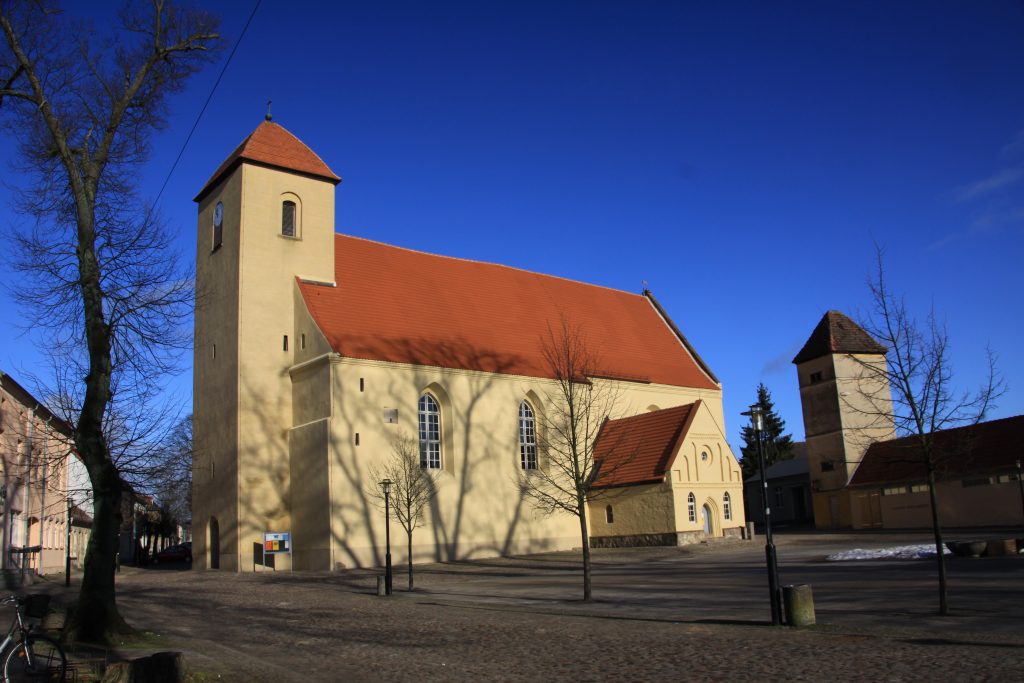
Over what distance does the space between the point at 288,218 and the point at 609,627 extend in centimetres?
2591

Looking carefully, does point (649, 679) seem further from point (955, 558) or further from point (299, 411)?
point (299, 411)

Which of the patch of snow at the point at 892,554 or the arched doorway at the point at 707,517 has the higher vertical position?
the arched doorway at the point at 707,517

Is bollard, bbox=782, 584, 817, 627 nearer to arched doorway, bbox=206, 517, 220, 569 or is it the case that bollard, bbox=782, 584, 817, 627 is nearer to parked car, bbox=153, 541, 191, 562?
arched doorway, bbox=206, 517, 220, 569

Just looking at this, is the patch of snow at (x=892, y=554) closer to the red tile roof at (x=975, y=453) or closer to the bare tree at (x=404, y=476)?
the red tile roof at (x=975, y=453)

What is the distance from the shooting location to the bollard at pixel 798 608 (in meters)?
13.2

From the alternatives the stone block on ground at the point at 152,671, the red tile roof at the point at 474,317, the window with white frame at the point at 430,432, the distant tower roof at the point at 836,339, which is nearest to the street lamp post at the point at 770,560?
the stone block on ground at the point at 152,671

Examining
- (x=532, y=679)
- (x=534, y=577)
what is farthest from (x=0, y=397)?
(x=532, y=679)

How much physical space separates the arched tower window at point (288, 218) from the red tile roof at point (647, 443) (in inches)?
603

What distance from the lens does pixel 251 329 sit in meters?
33.6

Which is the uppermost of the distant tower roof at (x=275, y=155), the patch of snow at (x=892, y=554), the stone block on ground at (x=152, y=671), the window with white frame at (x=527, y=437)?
the distant tower roof at (x=275, y=155)

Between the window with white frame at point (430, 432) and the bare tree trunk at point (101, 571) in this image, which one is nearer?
the bare tree trunk at point (101, 571)

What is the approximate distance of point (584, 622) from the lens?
1516 centimetres

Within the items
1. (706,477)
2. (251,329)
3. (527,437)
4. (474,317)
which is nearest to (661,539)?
(706,477)

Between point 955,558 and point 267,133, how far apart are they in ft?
97.9
